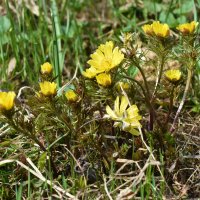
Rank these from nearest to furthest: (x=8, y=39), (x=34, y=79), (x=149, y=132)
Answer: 1. (x=149, y=132)
2. (x=34, y=79)
3. (x=8, y=39)

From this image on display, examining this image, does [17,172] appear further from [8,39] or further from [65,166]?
[8,39]

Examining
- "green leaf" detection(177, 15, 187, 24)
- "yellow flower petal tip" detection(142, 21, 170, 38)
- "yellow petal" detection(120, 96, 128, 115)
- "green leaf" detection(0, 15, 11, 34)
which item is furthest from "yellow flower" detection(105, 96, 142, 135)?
"green leaf" detection(0, 15, 11, 34)

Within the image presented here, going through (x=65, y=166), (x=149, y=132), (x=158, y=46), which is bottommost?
(x=65, y=166)

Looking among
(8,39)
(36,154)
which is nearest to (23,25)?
(8,39)

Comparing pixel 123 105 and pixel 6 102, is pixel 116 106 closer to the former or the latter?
pixel 123 105

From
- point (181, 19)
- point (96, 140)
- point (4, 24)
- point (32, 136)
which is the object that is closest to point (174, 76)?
point (96, 140)
